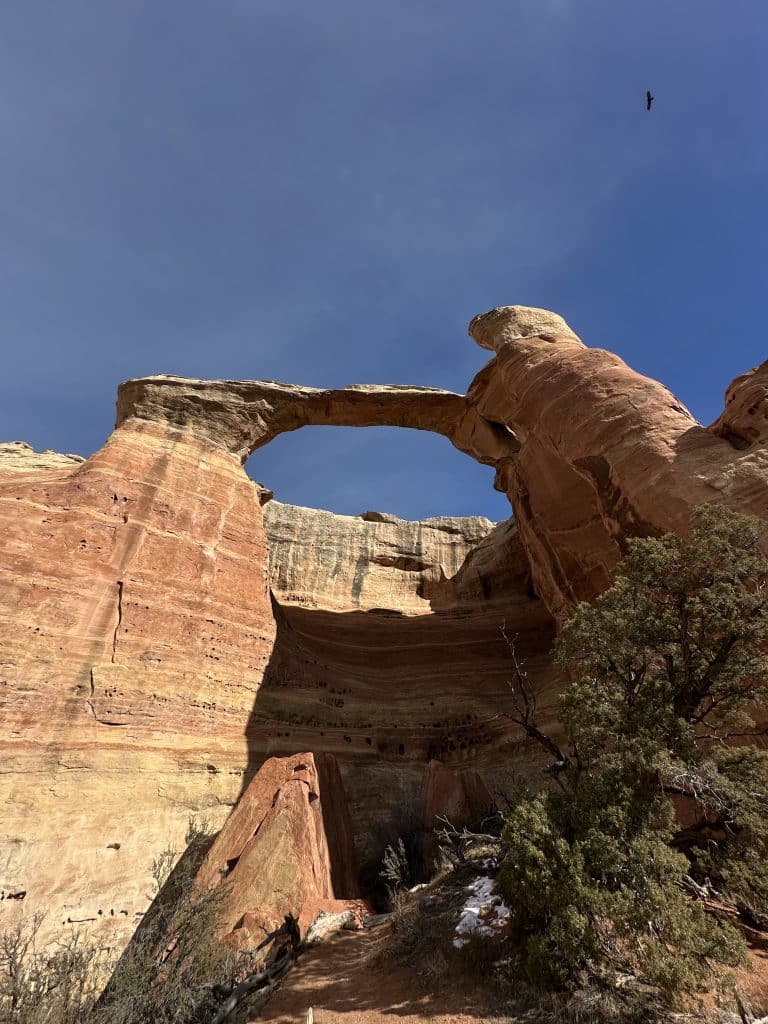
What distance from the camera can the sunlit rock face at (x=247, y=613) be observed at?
1093 centimetres

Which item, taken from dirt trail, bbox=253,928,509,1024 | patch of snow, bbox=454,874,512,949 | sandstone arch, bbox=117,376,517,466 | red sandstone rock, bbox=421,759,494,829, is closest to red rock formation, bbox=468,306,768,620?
sandstone arch, bbox=117,376,517,466

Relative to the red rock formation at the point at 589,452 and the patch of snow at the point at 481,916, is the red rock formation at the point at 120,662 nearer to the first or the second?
the patch of snow at the point at 481,916

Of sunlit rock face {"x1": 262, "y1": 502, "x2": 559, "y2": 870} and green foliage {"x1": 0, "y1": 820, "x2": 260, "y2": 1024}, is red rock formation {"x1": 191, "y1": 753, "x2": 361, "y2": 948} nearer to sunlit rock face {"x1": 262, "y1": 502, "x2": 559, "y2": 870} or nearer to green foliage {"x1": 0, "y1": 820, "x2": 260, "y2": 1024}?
green foliage {"x1": 0, "y1": 820, "x2": 260, "y2": 1024}

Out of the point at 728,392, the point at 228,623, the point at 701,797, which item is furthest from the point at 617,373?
the point at 228,623

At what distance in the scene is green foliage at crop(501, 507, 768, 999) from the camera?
582cm

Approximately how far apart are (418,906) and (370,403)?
696 inches

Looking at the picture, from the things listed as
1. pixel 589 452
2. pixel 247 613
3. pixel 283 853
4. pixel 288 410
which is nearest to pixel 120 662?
pixel 247 613

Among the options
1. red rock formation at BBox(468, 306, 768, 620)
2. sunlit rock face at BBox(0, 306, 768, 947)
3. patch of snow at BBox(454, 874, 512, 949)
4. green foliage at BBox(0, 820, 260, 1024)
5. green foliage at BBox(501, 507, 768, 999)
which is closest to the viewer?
green foliage at BBox(0, 820, 260, 1024)

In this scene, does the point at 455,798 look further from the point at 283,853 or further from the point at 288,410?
the point at 288,410

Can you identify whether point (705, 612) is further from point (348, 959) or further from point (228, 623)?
point (228, 623)

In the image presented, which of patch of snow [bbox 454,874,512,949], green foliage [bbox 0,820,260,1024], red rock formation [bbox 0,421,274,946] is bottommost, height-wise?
patch of snow [bbox 454,874,512,949]

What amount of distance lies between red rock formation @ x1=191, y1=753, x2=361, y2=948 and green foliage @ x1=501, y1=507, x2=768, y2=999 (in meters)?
4.60

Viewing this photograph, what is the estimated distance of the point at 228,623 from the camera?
15219 millimetres

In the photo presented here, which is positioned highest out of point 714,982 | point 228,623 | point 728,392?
point 728,392
